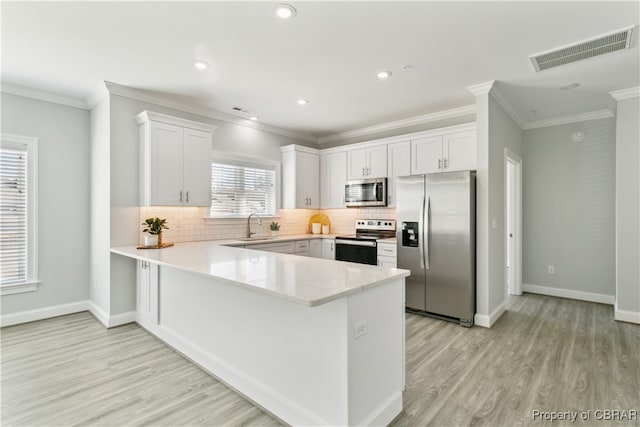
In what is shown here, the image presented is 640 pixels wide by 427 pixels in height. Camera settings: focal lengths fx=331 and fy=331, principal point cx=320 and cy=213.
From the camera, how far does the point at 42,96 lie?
3914 mm

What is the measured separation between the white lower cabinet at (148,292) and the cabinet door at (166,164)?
0.78 metres

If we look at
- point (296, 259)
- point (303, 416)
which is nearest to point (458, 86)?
point (296, 259)

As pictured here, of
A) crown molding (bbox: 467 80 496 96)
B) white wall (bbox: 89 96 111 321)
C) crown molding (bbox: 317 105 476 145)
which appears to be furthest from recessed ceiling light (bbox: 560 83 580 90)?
white wall (bbox: 89 96 111 321)

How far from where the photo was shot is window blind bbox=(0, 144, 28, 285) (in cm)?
373

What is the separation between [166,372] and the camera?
107 inches

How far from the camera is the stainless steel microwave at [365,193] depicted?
5156 mm

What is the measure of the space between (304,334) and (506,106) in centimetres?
409

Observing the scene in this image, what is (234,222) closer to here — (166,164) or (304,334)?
(166,164)

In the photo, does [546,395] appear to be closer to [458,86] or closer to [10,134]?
[458,86]

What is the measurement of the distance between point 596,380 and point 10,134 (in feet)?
20.2

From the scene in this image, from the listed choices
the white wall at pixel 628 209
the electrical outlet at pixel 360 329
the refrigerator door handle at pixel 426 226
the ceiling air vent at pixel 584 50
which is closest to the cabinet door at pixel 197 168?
the refrigerator door handle at pixel 426 226

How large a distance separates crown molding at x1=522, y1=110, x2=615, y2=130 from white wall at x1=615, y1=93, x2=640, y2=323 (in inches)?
30.1

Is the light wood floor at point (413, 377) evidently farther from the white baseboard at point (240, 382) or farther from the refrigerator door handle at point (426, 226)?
the refrigerator door handle at point (426, 226)

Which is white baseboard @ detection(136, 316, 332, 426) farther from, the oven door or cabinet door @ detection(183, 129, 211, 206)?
the oven door
